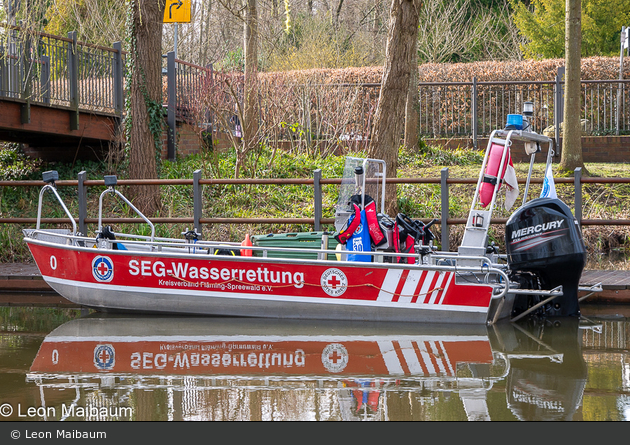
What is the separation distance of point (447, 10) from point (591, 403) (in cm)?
2412

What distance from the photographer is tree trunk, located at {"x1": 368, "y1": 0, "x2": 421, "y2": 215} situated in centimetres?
1159

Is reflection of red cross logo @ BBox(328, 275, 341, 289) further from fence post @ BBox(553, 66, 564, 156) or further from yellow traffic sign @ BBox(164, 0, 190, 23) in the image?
fence post @ BBox(553, 66, 564, 156)

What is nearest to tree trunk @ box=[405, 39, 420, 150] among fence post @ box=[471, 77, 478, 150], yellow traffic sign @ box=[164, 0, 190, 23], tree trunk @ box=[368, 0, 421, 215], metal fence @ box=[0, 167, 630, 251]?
fence post @ box=[471, 77, 478, 150]

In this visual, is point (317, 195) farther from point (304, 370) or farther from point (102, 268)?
point (304, 370)

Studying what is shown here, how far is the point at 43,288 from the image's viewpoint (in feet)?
34.0

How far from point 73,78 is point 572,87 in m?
10.3

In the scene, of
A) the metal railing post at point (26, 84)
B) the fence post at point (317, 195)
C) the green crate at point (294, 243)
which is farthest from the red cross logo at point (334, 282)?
the metal railing post at point (26, 84)

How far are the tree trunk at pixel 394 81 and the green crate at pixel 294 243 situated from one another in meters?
3.34

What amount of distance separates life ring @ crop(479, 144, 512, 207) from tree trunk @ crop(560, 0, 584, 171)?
7.73 m

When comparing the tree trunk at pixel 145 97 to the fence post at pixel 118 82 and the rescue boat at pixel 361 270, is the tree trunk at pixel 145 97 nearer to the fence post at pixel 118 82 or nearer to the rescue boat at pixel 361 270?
the fence post at pixel 118 82

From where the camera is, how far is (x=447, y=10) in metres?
27.3

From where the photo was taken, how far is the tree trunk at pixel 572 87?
14.7 m

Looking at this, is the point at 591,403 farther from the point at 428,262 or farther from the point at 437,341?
the point at 428,262

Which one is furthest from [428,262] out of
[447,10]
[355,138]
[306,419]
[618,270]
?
[447,10]
